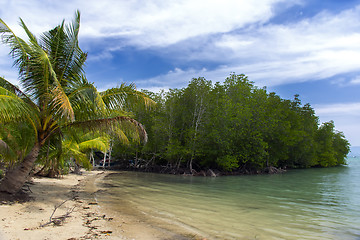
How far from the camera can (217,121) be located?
1107 inches

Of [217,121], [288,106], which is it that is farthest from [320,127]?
[217,121]

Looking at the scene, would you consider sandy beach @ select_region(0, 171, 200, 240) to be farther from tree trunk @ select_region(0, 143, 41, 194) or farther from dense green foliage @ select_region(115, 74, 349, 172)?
dense green foliage @ select_region(115, 74, 349, 172)

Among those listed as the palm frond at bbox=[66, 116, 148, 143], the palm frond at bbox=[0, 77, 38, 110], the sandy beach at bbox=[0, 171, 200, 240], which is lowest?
the sandy beach at bbox=[0, 171, 200, 240]

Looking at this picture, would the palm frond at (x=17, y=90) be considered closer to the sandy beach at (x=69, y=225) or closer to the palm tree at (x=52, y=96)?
the palm tree at (x=52, y=96)

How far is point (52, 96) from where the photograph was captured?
22.9ft

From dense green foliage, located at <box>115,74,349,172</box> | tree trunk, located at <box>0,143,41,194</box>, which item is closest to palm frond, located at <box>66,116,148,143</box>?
tree trunk, located at <box>0,143,41,194</box>

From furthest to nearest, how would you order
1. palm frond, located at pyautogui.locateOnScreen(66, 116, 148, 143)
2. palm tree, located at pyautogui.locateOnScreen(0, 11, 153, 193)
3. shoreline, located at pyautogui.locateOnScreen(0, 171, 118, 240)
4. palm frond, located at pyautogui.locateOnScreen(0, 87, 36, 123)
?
palm frond, located at pyautogui.locateOnScreen(66, 116, 148, 143)
palm tree, located at pyautogui.locateOnScreen(0, 11, 153, 193)
palm frond, located at pyautogui.locateOnScreen(0, 87, 36, 123)
shoreline, located at pyautogui.locateOnScreen(0, 171, 118, 240)

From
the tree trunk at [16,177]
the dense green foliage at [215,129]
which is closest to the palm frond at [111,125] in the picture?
the tree trunk at [16,177]

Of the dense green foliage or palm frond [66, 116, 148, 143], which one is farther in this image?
the dense green foliage

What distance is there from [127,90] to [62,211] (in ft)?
14.4

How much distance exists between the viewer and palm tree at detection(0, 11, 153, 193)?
6955mm

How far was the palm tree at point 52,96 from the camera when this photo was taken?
274 inches

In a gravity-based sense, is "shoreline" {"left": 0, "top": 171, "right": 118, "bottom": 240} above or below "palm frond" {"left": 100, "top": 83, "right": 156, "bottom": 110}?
below

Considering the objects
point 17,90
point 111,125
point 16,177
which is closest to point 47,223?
point 16,177
